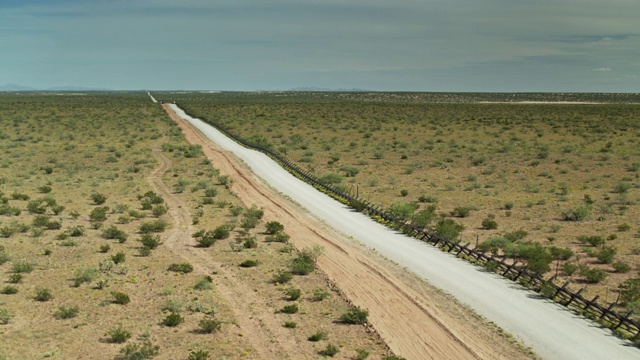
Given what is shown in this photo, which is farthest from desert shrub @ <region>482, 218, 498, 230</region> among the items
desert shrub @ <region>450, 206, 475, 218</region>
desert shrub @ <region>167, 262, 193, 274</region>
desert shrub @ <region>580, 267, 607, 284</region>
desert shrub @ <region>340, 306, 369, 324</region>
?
desert shrub @ <region>167, 262, 193, 274</region>

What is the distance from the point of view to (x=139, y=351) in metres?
15.2

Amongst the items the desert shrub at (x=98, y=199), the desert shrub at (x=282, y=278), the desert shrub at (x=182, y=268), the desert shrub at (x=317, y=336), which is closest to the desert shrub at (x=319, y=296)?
the desert shrub at (x=282, y=278)

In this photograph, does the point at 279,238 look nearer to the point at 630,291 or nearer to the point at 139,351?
the point at 139,351

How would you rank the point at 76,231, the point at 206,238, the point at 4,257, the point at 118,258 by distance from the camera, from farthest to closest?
the point at 76,231, the point at 206,238, the point at 118,258, the point at 4,257

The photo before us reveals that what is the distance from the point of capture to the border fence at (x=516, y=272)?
1789cm

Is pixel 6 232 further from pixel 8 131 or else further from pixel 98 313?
pixel 8 131

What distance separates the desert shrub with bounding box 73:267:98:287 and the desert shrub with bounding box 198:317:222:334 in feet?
19.8

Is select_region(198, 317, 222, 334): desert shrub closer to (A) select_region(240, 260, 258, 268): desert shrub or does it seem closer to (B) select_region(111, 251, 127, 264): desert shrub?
(A) select_region(240, 260, 258, 268): desert shrub

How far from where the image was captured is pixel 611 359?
15578mm

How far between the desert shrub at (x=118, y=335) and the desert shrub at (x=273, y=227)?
12626 mm

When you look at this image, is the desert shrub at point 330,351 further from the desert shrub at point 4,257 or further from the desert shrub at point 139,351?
the desert shrub at point 4,257

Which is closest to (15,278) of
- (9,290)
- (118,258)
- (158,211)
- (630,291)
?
(9,290)

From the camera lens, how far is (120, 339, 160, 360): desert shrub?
48.4ft

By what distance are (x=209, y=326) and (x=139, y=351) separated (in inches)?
89.0
